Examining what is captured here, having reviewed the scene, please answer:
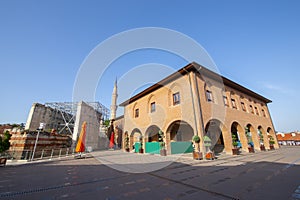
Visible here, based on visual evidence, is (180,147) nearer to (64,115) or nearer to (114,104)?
(64,115)

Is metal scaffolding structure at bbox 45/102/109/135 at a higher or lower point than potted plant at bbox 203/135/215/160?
higher

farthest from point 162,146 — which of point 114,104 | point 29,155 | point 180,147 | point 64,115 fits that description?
point 114,104

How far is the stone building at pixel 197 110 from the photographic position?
1245cm

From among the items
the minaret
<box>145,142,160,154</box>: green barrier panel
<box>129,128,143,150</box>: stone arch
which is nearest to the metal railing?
<box>129,128,143,150</box>: stone arch

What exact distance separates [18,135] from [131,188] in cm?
1329

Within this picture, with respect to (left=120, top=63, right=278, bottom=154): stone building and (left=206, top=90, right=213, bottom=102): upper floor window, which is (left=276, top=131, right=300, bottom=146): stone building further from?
(left=206, top=90, right=213, bottom=102): upper floor window

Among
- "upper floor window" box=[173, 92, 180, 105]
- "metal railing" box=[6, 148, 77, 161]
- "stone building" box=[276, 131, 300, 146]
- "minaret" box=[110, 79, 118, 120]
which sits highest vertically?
"minaret" box=[110, 79, 118, 120]

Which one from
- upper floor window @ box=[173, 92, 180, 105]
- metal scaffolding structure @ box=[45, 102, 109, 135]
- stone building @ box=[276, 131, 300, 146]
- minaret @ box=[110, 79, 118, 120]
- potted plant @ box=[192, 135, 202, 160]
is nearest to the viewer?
potted plant @ box=[192, 135, 202, 160]

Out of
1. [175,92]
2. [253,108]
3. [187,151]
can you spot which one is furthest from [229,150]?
[253,108]

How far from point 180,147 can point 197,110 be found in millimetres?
5363

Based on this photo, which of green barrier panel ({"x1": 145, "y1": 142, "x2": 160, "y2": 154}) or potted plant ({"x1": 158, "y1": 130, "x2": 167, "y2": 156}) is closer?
potted plant ({"x1": 158, "y1": 130, "x2": 167, "y2": 156})

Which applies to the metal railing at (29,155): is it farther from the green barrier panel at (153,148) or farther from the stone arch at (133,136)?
the green barrier panel at (153,148)

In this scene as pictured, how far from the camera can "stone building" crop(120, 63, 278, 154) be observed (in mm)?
12453

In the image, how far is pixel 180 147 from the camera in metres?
14.7
